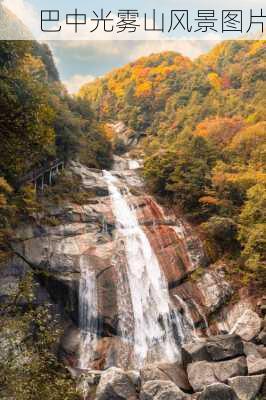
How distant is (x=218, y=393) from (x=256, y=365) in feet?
9.57

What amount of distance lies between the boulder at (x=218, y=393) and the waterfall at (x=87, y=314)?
6.60 meters

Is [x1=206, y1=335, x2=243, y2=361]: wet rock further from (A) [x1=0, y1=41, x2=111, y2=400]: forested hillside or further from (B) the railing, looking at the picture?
(B) the railing

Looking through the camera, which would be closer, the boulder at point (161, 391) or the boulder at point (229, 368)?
the boulder at point (161, 391)

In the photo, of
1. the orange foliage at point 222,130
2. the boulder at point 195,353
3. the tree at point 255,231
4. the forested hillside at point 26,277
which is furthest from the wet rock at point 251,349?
the orange foliage at point 222,130

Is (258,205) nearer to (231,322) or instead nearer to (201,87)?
(231,322)

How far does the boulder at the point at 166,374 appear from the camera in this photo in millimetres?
13906

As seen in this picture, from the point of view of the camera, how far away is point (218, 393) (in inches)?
474

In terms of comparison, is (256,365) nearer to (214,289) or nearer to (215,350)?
(215,350)

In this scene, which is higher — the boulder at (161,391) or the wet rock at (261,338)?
the wet rock at (261,338)

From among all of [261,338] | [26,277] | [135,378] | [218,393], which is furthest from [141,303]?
[26,277]

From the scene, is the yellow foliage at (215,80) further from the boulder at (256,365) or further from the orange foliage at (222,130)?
the boulder at (256,365)

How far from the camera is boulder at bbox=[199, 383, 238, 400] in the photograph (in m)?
12.0

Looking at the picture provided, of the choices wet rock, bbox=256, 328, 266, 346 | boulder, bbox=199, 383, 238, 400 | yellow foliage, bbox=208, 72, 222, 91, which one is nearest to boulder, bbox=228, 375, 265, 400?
boulder, bbox=199, 383, 238, 400

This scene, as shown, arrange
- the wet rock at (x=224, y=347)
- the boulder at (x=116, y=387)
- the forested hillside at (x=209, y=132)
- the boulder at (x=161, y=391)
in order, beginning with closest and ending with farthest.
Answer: the boulder at (x=161, y=391), the boulder at (x=116, y=387), the wet rock at (x=224, y=347), the forested hillside at (x=209, y=132)
